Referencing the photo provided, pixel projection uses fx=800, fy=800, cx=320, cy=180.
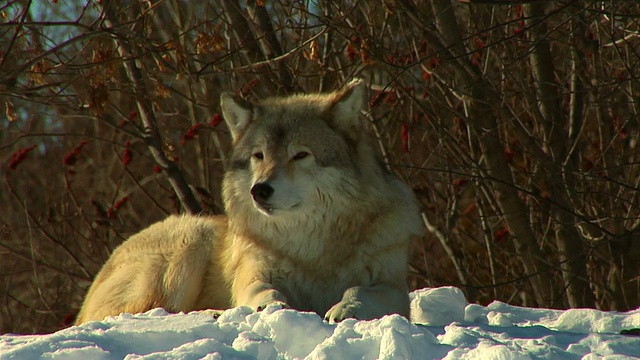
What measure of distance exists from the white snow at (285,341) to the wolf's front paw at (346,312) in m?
0.43

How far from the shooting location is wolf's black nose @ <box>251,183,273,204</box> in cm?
477

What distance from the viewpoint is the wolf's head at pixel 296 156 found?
4930 mm

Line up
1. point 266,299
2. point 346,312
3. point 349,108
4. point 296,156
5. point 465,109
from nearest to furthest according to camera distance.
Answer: point 346,312
point 266,299
point 296,156
point 349,108
point 465,109

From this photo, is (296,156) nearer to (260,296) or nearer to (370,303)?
(260,296)

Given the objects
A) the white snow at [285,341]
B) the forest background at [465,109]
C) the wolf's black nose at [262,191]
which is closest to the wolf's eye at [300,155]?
the wolf's black nose at [262,191]

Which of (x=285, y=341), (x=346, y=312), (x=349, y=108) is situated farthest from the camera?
(x=349, y=108)

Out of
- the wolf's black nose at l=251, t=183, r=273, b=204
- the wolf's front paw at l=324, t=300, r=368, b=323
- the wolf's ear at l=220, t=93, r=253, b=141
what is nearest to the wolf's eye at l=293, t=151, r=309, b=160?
the wolf's black nose at l=251, t=183, r=273, b=204

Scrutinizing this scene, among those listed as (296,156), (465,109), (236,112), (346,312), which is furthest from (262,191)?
(465,109)

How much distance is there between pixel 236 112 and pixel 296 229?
1.03 m

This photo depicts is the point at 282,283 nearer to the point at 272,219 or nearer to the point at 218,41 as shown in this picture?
the point at 272,219

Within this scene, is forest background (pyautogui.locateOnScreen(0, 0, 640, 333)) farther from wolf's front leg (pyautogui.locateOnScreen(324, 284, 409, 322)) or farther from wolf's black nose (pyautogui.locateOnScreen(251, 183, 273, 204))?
wolf's front leg (pyautogui.locateOnScreen(324, 284, 409, 322))

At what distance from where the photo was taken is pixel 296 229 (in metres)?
5.14

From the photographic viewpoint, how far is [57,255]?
10.9m

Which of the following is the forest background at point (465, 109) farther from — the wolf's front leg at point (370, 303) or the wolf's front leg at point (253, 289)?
the wolf's front leg at point (370, 303)
